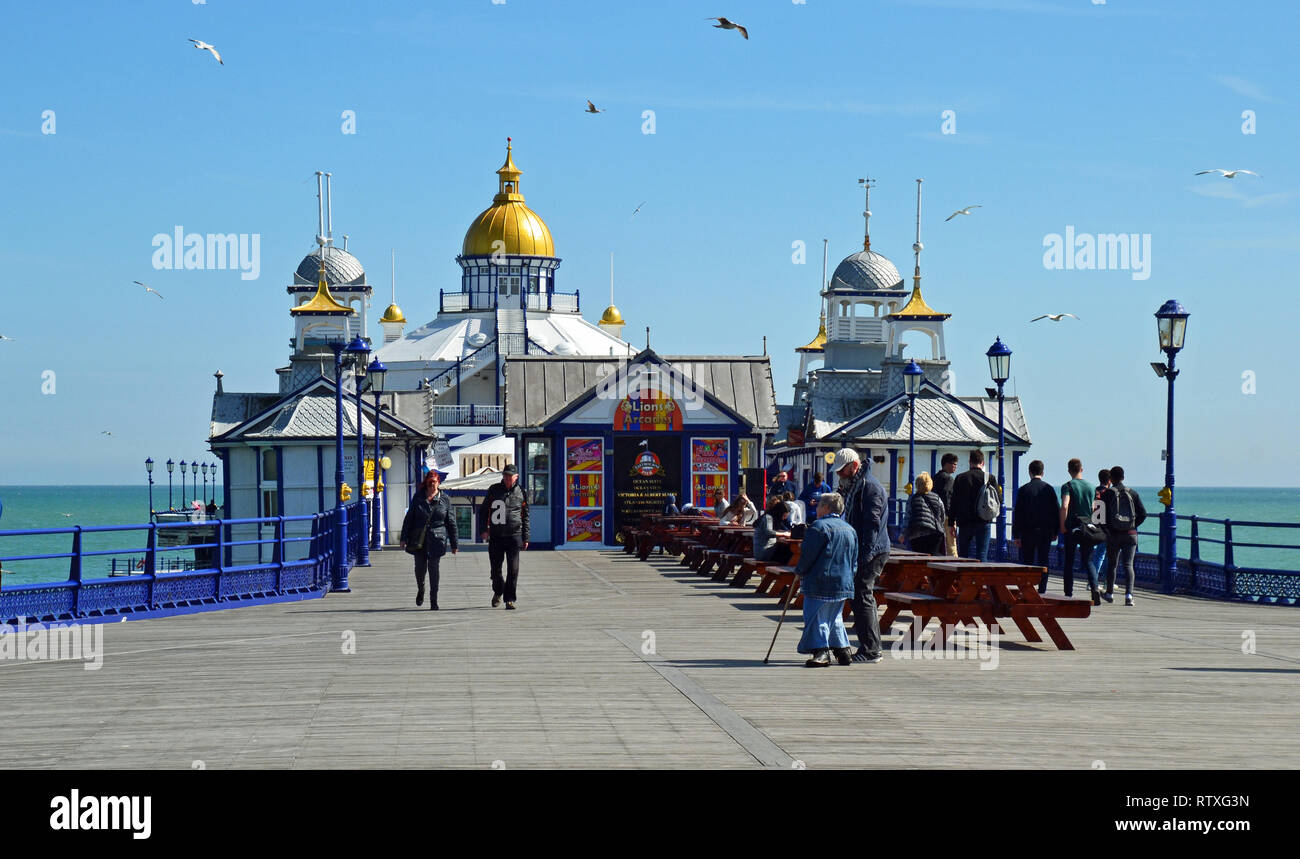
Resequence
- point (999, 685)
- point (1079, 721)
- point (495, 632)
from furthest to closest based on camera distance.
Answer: point (495, 632)
point (999, 685)
point (1079, 721)

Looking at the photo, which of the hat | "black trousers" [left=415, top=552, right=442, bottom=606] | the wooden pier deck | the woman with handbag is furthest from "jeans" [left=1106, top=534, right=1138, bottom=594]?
"black trousers" [left=415, top=552, right=442, bottom=606]

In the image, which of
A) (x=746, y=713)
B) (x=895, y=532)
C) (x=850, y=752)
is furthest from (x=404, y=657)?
(x=895, y=532)

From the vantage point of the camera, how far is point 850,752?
31.2 ft

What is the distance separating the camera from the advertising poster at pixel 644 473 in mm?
37625

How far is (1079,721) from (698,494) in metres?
27.1

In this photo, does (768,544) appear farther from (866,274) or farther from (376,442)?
(866,274)

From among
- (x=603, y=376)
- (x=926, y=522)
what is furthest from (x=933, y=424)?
(x=926, y=522)

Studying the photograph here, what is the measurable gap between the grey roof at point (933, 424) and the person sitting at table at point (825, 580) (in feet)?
126

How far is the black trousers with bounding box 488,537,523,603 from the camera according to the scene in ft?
66.5

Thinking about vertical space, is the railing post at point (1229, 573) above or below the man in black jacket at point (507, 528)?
below

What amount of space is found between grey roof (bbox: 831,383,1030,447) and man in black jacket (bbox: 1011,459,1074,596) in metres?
30.7

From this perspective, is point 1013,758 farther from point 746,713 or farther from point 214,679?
point 214,679

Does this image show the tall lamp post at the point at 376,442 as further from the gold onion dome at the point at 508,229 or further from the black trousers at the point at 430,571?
the gold onion dome at the point at 508,229

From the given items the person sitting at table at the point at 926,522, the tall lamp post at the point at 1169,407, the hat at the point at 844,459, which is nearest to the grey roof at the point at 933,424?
the tall lamp post at the point at 1169,407
